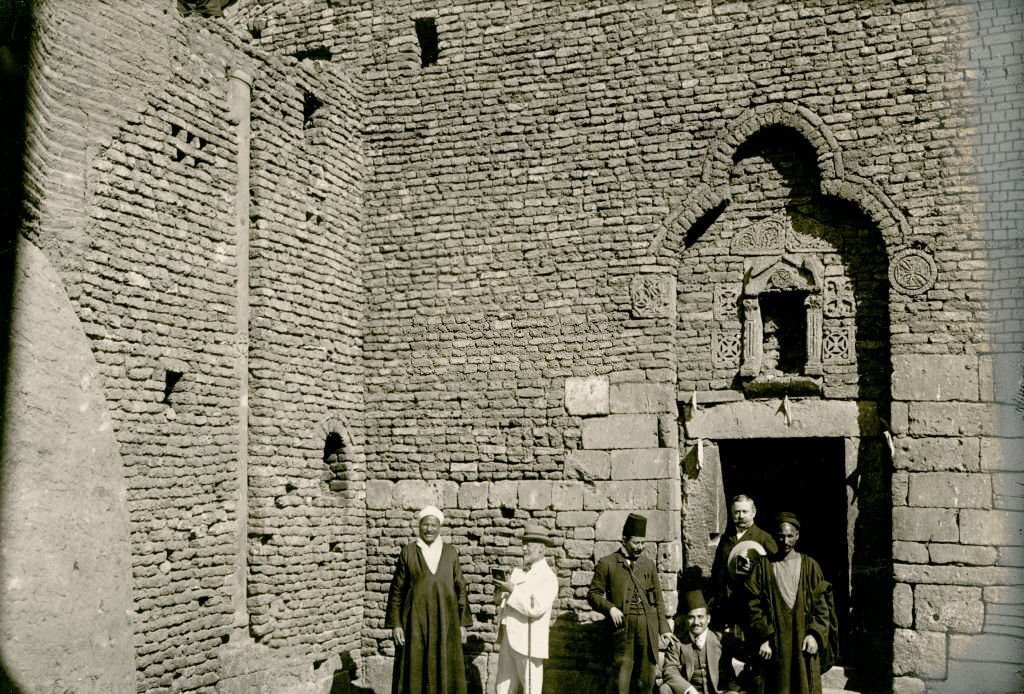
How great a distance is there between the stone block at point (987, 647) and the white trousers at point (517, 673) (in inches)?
134

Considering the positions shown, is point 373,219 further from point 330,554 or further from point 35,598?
point 35,598

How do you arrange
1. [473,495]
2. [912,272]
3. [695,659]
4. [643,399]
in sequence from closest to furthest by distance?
[695,659] → [912,272] → [643,399] → [473,495]

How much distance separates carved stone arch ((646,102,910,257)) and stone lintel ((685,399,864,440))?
1.54 m

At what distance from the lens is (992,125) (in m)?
9.41

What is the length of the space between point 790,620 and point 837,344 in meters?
2.86

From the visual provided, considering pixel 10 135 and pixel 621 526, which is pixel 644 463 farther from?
pixel 10 135

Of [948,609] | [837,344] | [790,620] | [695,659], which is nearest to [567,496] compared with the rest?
[695,659]

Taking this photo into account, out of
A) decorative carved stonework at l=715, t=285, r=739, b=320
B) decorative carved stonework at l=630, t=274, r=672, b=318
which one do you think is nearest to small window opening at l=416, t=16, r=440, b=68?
decorative carved stonework at l=630, t=274, r=672, b=318

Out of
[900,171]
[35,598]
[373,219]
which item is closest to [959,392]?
[900,171]

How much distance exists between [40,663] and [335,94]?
20.0 ft

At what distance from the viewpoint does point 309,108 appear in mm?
10891

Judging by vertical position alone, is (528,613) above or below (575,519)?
below

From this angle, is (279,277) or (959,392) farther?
(279,277)

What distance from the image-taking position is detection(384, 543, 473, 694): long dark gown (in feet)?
29.6
